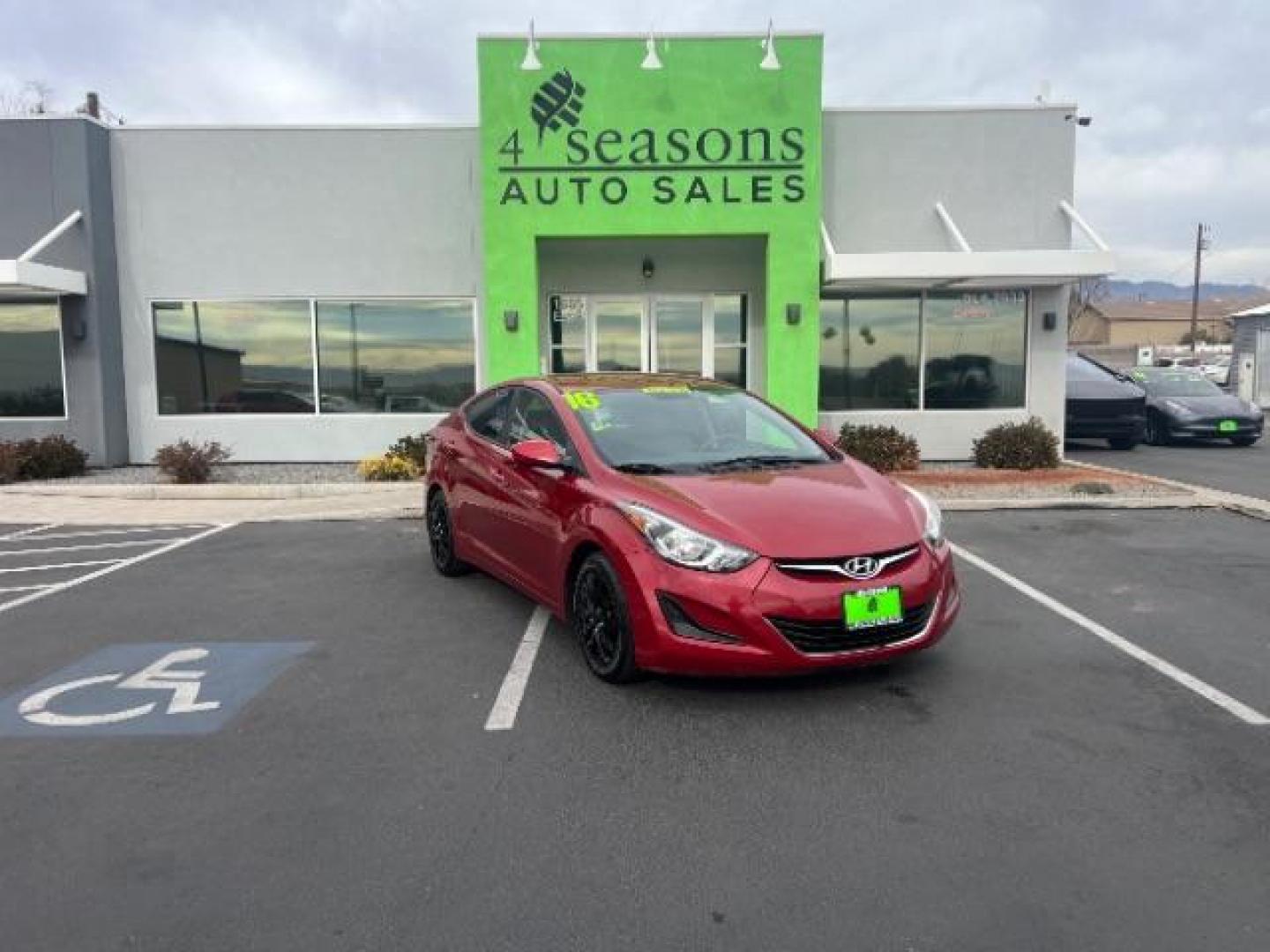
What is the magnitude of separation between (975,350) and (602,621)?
10.5m

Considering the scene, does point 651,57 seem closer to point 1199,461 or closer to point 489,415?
point 489,415

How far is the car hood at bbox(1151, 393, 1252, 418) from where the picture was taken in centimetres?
1773

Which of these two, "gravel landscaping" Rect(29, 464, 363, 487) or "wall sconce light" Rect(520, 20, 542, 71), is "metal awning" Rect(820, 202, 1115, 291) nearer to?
"wall sconce light" Rect(520, 20, 542, 71)

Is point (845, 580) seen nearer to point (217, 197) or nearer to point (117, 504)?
point (117, 504)

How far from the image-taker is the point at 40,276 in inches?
468

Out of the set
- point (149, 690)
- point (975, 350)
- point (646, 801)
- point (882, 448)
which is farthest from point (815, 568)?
point (975, 350)

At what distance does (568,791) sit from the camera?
3.71 meters

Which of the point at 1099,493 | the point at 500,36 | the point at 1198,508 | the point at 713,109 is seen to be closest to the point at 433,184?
the point at 500,36

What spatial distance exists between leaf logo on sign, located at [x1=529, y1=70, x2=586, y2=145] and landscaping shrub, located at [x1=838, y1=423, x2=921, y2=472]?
17.4ft

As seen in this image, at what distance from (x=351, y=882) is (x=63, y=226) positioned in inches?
486

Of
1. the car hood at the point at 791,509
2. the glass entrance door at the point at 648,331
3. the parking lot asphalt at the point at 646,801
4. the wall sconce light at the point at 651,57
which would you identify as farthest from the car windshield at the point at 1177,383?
the car hood at the point at 791,509

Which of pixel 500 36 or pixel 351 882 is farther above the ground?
pixel 500 36

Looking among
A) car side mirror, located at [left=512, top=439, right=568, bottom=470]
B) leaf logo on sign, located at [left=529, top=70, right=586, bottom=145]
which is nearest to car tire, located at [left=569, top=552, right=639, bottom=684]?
car side mirror, located at [left=512, top=439, right=568, bottom=470]

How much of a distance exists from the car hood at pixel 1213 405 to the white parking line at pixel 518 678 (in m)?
16.1
